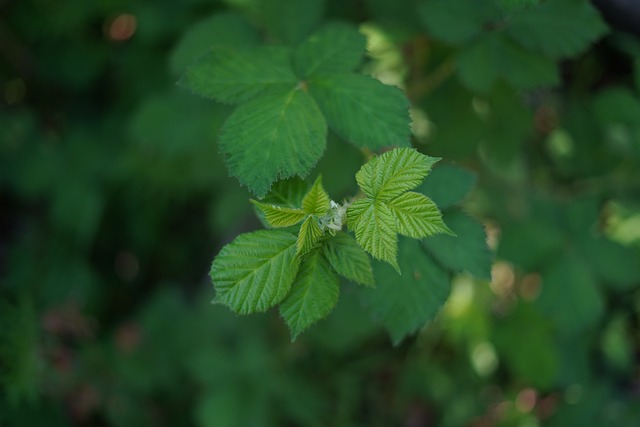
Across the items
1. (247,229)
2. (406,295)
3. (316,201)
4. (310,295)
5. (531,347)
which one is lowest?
(531,347)

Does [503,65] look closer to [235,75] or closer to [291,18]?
[291,18]

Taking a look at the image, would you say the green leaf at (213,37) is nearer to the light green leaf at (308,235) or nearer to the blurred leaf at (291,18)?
the blurred leaf at (291,18)

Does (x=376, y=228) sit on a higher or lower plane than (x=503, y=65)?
higher

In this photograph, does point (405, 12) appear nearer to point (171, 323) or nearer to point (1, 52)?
point (171, 323)

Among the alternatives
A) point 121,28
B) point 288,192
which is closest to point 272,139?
point 288,192

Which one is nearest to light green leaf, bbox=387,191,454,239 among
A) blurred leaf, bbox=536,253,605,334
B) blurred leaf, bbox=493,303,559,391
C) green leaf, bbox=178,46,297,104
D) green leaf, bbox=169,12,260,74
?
green leaf, bbox=178,46,297,104

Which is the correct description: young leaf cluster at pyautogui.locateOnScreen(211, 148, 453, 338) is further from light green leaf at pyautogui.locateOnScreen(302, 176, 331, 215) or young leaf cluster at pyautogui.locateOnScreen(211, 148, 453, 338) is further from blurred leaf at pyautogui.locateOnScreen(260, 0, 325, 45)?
blurred leaf at pyautogui.locateOnScreen(260, 0, 325, 45)

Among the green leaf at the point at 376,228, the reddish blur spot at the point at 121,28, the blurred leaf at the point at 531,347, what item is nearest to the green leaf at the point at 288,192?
the green leaf at the point at 376,228

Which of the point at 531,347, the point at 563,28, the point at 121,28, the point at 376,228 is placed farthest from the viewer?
the point at 121,28
